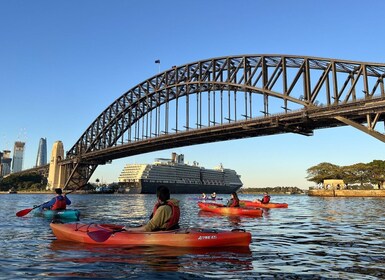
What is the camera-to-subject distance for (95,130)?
10038cm

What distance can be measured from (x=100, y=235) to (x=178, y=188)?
116 m

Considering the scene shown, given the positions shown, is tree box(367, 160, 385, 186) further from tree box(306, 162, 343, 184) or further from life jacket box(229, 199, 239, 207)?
life jacket box(229, 199, 239, 207)

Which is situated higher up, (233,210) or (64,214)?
(233,210)

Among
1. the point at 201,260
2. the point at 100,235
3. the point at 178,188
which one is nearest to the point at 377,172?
the point at 178,188

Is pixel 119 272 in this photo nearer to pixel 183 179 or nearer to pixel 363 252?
pixel 363 252

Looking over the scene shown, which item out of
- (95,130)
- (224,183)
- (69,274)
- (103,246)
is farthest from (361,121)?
(224,183)

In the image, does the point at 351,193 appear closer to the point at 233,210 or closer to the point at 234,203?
the point at 234,203

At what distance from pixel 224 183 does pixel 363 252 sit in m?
138

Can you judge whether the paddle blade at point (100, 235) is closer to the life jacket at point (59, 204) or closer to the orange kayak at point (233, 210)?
the life jacket at point (59, 204)

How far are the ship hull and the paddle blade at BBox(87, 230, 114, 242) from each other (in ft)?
339

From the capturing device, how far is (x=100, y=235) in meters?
11.6

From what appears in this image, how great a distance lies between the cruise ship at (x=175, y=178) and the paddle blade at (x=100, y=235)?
103908 millimetres

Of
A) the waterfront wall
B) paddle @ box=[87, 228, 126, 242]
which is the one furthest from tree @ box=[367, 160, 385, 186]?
paddle @ box=[87, 228, 126, 242]

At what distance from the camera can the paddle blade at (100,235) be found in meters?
11.6
